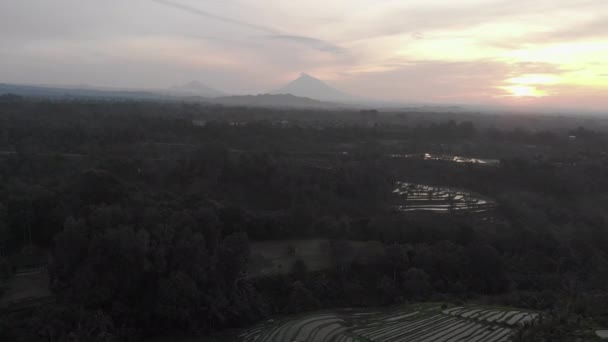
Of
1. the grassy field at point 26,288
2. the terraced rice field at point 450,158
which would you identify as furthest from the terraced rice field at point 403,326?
the terraced rice field at point 450,158

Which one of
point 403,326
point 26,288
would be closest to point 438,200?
point 403,326

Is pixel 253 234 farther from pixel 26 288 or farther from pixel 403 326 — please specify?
pixel 26 288

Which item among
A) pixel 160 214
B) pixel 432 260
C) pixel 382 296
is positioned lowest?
pixel 382 296

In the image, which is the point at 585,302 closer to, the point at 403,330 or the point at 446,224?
the point at 403,330

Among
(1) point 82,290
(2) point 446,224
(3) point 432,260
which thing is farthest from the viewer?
(2) point 446,224

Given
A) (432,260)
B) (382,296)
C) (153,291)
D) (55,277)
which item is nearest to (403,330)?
(382,296)

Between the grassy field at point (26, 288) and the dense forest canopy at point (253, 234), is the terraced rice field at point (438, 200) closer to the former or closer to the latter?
the dense forest canopy at point (253, 234)

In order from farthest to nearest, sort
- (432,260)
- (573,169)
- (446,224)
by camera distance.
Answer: (573,169) < (446,224) < (432,260)
